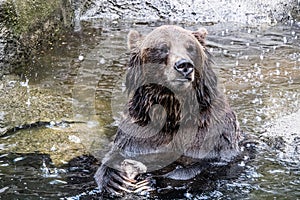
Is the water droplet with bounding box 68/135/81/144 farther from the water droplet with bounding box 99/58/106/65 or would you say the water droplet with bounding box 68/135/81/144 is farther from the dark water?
the water droplet with bounding box 99/58/106/65

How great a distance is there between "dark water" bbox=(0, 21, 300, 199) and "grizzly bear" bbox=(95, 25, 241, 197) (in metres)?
0.26

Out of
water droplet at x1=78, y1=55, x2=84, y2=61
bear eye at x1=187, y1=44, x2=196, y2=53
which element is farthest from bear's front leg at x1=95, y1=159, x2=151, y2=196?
water droplet at x1=78, y1=55, x2=84, y2=61

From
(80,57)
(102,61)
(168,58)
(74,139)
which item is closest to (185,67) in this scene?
(168,58)

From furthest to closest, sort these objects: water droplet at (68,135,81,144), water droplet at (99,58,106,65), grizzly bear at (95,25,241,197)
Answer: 1. water droplet at (99,58,106,65)
2. water droplet at (68,135,81,144)
3. grizzly bear at (95,25,241,197)

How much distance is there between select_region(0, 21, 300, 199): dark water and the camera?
4859 mm

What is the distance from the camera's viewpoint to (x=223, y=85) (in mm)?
7457

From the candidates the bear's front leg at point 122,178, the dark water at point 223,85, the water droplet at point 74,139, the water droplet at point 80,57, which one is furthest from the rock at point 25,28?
the bear's front leg at point 122,178

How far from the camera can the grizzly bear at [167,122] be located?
497 cm

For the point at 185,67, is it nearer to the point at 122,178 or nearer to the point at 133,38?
the point at 133,38

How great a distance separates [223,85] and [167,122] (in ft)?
8.26

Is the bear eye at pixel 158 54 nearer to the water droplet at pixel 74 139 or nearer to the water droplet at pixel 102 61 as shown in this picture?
the water droplet at pixel 74 139

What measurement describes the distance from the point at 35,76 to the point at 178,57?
136 inches

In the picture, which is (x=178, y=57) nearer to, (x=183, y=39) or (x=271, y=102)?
(x=183, y=39)

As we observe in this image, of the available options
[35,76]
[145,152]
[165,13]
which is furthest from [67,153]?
[165,13]
